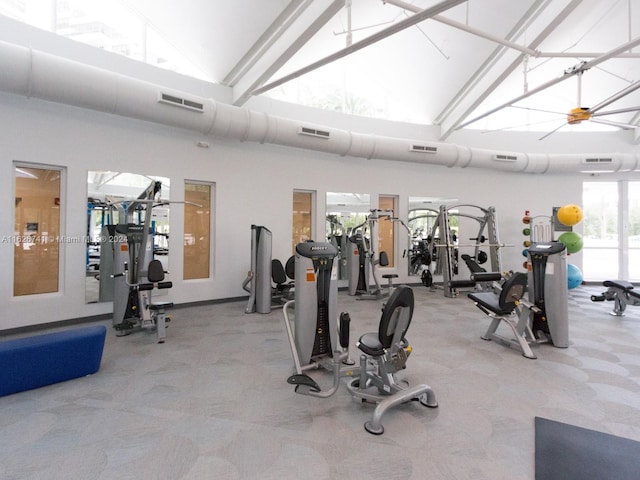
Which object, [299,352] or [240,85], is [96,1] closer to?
[240,85]

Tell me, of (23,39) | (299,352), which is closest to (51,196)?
(23,39)

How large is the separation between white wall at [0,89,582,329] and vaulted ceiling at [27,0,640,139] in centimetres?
120

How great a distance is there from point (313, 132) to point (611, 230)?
8.24 m

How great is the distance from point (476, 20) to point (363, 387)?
6.31 meters

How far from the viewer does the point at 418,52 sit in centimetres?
643

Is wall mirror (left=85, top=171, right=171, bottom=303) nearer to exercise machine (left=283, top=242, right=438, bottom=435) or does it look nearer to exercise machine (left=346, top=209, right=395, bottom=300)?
exercise machine (left=283, top=242, right=438, bottom=435)

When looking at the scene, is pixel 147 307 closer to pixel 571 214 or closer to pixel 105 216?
pixel 105 216

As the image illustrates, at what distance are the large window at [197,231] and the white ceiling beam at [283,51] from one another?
1720 millimetres

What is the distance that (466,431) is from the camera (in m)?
2.17

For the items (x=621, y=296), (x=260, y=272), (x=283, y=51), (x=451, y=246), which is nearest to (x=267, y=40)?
(x=283, y=51)

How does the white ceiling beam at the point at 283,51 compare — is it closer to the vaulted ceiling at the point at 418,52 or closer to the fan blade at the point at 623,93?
the vaulted ceiling at the point at 418,52

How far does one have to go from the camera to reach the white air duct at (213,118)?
3672 mm

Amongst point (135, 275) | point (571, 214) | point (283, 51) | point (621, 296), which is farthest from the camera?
point (571, 214)

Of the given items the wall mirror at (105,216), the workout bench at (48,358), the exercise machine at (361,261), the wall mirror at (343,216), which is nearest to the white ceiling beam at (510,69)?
the wall mirror at (343,216)
